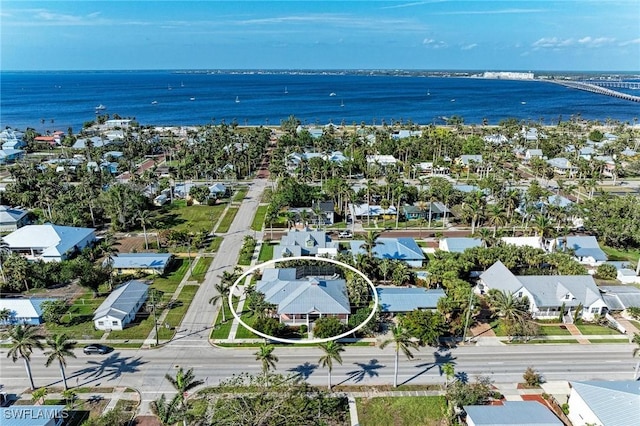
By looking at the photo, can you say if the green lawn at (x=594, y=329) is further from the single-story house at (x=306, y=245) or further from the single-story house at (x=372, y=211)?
the single-story house at (x=372, y=211)

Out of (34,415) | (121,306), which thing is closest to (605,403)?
(34,415)

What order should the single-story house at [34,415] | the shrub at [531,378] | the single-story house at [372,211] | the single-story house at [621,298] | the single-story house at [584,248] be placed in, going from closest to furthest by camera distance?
1. the single-story house at [34,415]
2. the shrub at [531,378]
3. the single-story house at [621,298]
4. the single-story house at [584,248]
5. the single-story house at [372,211]

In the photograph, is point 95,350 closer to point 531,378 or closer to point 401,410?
point 401,410

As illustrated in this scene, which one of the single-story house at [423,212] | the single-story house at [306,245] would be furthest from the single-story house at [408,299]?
the single-story house at [423,212]

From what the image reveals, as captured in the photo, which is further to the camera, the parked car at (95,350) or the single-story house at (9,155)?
the single-story house at (9,155)

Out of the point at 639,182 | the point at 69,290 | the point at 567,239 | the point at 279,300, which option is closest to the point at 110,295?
the point at 69,290

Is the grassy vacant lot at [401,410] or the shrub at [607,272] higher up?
the shrub at [607,272]

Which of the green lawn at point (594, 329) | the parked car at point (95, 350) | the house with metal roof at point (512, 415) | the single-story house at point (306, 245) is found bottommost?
the green lawn at point (594, 329)
